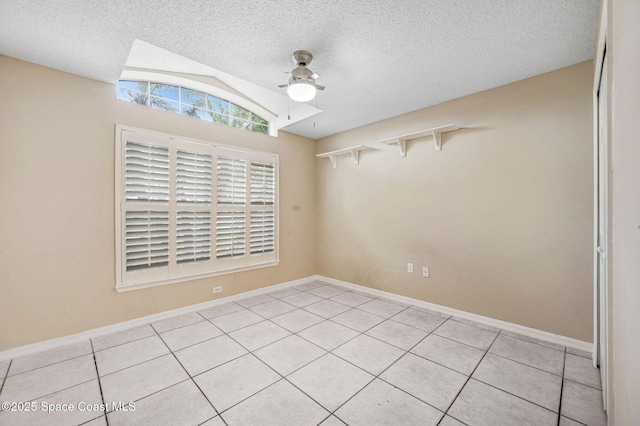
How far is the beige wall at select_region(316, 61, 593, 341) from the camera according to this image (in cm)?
237

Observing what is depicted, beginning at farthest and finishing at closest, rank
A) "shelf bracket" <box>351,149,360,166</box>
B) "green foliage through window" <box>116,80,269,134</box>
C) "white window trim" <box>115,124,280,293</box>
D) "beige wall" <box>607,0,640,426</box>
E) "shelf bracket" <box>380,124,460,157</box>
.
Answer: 1. "shelf bracket" <box>351,149,360,166</box>
2. "shelf bracket" <box>380,124,460,157</box>
3. "green foliage through window" <box>116,80,269,134</box>
4. "white window trim" <box>115,124,280,293</box>
5. "beige wall" <box>607,0,640,426</box>

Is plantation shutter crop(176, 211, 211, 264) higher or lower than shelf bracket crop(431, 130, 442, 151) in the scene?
lower

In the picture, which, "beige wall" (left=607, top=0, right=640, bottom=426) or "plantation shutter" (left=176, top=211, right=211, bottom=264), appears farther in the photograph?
"plantation shutter" (left=176, top=211, right=211, bottom=264)

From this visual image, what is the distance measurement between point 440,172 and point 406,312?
70.3 inches

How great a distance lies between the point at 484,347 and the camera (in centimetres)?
236

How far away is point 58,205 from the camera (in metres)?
2.43

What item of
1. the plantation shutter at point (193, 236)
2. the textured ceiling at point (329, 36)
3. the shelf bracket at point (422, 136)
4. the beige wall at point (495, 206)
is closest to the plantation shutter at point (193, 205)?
the plantation shutter at point (193, 236)

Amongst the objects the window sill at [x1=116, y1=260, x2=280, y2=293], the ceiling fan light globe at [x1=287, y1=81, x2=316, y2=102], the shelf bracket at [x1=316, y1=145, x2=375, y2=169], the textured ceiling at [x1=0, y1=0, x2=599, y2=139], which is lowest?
the window sill at [x1=116, y1=260, x2=280, y2=293]

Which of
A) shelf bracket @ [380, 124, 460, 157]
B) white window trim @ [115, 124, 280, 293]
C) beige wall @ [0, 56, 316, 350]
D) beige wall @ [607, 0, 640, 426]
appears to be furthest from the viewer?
shelf bracket @ [380, 124, 460, 157]

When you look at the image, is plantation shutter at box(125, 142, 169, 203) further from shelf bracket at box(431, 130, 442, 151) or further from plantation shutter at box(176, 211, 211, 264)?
shelf bracket at box(431, 130, 442, 151)

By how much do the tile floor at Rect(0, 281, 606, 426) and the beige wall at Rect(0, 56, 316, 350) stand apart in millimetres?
314

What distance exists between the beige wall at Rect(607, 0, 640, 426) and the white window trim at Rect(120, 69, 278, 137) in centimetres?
368

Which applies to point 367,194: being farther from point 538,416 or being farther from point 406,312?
point 538,416

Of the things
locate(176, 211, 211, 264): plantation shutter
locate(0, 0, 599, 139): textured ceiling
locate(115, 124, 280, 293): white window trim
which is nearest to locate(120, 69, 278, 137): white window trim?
locate(0, 0, 599, 139): textured ceiling
